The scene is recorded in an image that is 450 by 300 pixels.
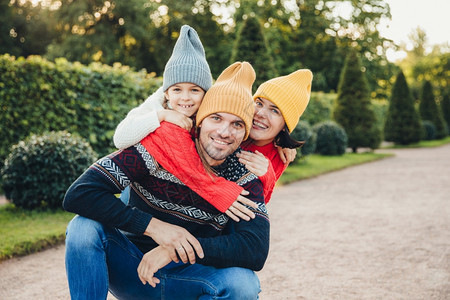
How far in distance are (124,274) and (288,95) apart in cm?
148

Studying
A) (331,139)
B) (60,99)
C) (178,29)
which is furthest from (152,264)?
(178,29)

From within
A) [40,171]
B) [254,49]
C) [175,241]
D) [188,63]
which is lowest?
[40,171]

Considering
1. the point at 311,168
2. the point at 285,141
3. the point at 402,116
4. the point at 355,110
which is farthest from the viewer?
the point at 402,116

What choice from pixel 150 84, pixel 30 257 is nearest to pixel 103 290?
pixel 30 257

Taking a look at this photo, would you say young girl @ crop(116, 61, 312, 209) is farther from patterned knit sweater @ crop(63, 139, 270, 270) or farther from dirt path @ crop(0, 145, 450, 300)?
dirt path @ crop(0, 145, 450, 300)

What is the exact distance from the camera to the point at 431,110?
90.5 feet

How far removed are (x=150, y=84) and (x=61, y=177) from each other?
3.69 meters

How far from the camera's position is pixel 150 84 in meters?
8.97

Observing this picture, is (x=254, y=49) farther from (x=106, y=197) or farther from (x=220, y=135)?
(x=106, y=197)

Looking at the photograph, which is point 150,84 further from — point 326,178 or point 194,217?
point 194,217

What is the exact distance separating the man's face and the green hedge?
19.3ft

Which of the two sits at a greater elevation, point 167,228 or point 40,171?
point 167,228

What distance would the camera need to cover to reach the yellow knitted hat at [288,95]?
2680 millimetres

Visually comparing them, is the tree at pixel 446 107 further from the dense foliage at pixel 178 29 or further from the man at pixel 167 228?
the man at pixel 167 228
